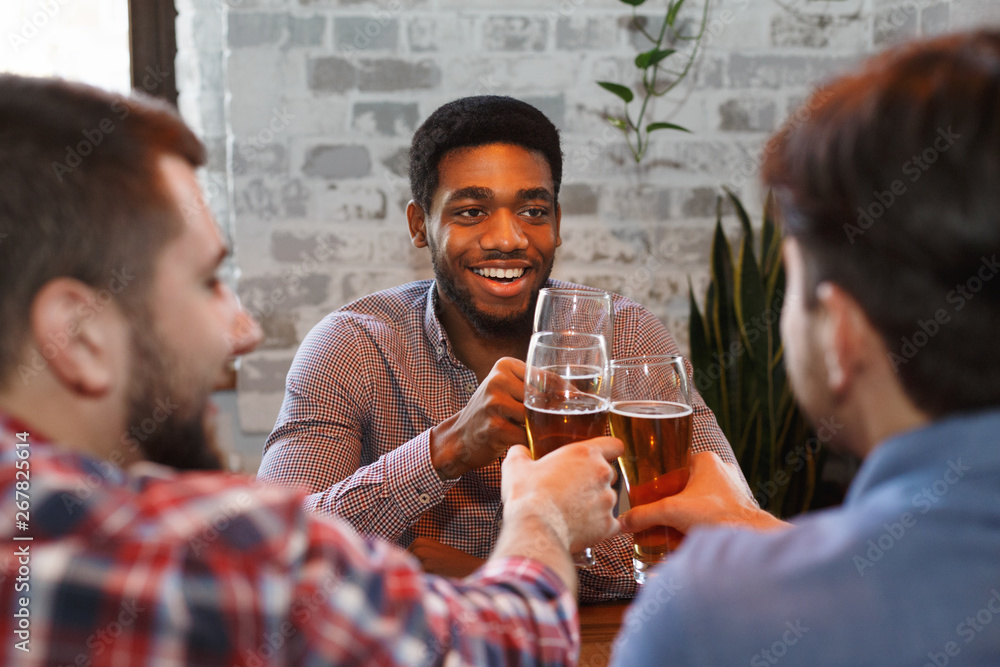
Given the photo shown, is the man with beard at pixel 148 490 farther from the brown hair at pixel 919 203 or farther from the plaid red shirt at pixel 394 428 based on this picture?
the plaid red shirt at pixel 394 428

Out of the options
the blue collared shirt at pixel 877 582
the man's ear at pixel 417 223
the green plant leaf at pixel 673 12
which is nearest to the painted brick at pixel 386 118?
the man's ear at pixel 417 223

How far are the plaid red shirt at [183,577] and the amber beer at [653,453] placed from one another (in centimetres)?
50

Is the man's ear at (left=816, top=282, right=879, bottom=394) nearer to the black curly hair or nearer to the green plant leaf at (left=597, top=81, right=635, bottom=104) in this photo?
the black curly hair

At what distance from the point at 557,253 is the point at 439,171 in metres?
0.96

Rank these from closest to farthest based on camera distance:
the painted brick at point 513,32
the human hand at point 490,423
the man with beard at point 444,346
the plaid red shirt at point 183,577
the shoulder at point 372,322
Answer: the plaid red shirt at point 183,577 < the human hand at point 490,423 < the man with beard at point 444,346 < the shoulder at point 372,322 < the painted brick at point 513,32

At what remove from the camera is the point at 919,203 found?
0.68 metres

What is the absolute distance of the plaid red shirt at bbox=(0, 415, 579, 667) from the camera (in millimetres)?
617

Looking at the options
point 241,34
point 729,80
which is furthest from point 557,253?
point 241,34

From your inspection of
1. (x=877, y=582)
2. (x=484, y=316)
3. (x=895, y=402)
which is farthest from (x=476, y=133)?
(x=877, y=582)

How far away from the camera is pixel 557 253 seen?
2.92m

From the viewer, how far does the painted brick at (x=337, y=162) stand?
279 centimetres

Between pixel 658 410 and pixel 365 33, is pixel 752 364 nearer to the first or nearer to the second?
pixel 365 33

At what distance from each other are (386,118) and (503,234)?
41.3 inches

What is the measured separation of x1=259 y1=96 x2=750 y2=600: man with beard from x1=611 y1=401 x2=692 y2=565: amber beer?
0.39m
